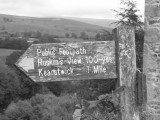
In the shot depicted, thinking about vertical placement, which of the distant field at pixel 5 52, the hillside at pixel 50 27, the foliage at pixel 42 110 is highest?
the hillside at pixel 50 27

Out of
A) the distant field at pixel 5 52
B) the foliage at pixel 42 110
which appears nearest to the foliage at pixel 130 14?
the foliage at pixel 42 110

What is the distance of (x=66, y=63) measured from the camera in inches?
119

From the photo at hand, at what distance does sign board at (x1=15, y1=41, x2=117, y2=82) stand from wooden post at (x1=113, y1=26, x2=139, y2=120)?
0.09 m

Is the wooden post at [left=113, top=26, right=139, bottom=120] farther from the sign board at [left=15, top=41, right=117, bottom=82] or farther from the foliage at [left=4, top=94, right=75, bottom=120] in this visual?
the foliage at [left=4, top=94, right=75, bottom=120]

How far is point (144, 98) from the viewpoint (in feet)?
9.68

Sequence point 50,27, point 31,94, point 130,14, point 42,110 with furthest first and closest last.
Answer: point 50,27 < point 31,94 < point 42,110 < point 130,14

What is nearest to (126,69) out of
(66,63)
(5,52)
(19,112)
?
(66,63)

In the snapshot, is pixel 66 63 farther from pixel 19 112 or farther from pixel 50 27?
pixel 50 27

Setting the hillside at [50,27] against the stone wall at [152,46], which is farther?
the hillside at [50,27]

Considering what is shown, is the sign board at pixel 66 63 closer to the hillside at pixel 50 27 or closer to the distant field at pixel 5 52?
the distant field at pixel 5 52

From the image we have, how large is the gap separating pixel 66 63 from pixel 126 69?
554 mm

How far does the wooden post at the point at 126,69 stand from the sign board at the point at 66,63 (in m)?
0.09

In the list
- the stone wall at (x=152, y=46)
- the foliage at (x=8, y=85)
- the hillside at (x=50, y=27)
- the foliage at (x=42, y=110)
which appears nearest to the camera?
the stone wall at (x=152, y=46)

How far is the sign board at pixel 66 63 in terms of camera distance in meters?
3.01
